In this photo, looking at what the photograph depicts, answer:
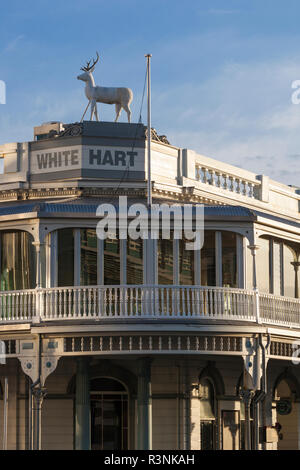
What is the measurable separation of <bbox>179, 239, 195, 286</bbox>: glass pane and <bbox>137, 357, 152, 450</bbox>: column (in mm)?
2680

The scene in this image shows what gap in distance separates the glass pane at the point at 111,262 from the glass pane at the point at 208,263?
97.5 inches

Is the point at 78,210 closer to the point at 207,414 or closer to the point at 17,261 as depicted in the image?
the point at 17,261

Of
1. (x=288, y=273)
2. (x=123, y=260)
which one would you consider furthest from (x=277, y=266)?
(x=123, y=260)

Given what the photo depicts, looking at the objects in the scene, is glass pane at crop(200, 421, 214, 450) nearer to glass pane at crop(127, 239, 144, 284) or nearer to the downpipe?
the downpipe

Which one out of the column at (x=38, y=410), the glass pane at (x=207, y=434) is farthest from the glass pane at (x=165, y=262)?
the column at (x=38, y=410)

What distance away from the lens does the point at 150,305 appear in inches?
1286

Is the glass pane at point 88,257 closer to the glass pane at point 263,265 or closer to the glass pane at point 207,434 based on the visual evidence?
the glass pane at point 263,265

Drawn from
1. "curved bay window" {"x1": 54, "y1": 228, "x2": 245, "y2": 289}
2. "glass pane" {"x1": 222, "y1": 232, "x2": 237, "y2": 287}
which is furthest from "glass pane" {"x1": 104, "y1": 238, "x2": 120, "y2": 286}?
"glass pane" {"x1": 222, "y1": 232, "x2": 237, "y2": 287}

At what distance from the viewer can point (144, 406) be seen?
3334 cm

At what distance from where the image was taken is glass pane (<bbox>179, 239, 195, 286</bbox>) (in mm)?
34938

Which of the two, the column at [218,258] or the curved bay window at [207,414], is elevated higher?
the column at [218,258]

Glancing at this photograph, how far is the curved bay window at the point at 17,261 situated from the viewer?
3512 centimetres
